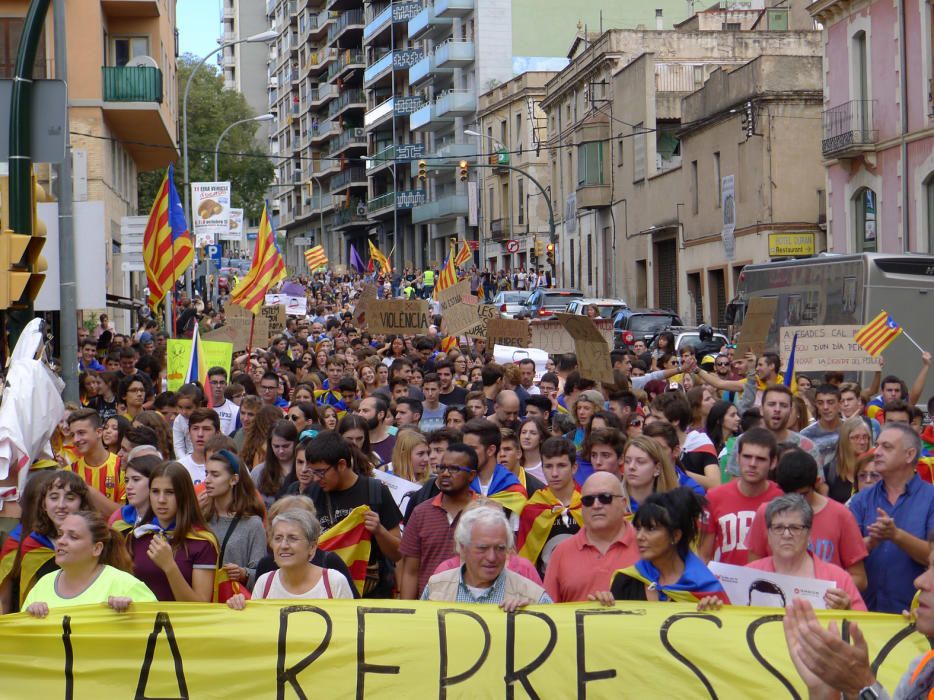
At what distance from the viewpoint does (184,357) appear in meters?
15.2

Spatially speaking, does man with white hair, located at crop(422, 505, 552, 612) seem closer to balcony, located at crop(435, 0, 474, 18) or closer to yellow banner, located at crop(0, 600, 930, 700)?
yellow banner, located at crop(0, 600, 930, 700)

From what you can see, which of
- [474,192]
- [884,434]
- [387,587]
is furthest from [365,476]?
[474,192]

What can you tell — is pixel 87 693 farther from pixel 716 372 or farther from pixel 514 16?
pixel 514 16

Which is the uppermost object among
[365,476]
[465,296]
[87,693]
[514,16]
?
[514,16]

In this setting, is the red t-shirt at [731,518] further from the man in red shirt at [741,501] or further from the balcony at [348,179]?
the balcony at [348,179]

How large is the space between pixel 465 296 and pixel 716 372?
5.41m

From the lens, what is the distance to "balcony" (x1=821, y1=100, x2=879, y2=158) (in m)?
32.8

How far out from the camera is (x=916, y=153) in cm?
3089

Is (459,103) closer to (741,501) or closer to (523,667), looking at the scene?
(741,501)

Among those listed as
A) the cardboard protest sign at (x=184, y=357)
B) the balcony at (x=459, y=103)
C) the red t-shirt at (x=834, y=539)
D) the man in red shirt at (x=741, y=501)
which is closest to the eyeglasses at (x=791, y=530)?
the red t-shirt at (x=834, y=539)

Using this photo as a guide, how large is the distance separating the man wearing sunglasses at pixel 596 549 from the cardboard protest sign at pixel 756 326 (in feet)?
30.8

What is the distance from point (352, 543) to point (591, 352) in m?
6.30

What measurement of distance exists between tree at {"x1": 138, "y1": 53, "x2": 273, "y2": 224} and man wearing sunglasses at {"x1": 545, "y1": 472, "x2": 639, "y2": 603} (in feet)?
168

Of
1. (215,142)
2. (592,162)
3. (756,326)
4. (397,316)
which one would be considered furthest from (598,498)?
(215,142)
